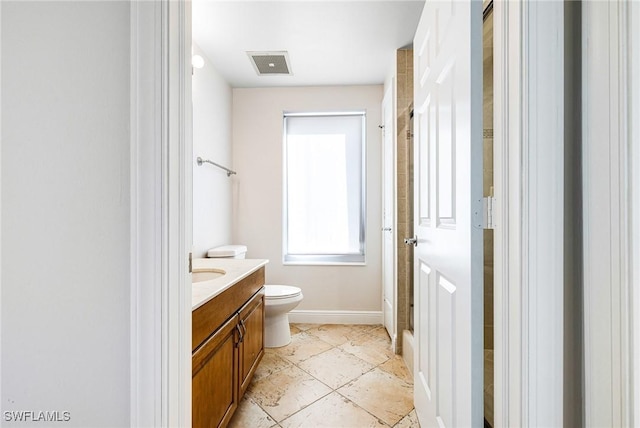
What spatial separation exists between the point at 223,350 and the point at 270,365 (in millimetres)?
1004

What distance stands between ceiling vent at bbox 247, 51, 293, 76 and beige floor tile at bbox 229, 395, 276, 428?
238 centimetres

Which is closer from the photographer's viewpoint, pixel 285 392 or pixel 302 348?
pixel 285 392

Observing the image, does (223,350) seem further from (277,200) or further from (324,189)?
(324,189)

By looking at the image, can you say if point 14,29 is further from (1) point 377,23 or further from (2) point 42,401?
(1) point 377,23

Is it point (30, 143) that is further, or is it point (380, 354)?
point (380, 354)

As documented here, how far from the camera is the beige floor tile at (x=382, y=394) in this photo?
180cm

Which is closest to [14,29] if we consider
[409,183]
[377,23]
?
[377,23]

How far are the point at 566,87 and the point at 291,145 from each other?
2831mm

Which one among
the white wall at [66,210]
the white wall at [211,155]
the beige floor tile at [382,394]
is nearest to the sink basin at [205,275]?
the white wall at [211,155]

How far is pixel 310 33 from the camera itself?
2338 millimetres

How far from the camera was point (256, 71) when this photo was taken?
2967mm

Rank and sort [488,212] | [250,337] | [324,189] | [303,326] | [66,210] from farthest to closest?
1. [324,189]
2. [303,326]
3. [250,337]
4. [488,212]
5. [66,210]

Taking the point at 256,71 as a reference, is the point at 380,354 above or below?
below

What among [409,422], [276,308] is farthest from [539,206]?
[276,308]
